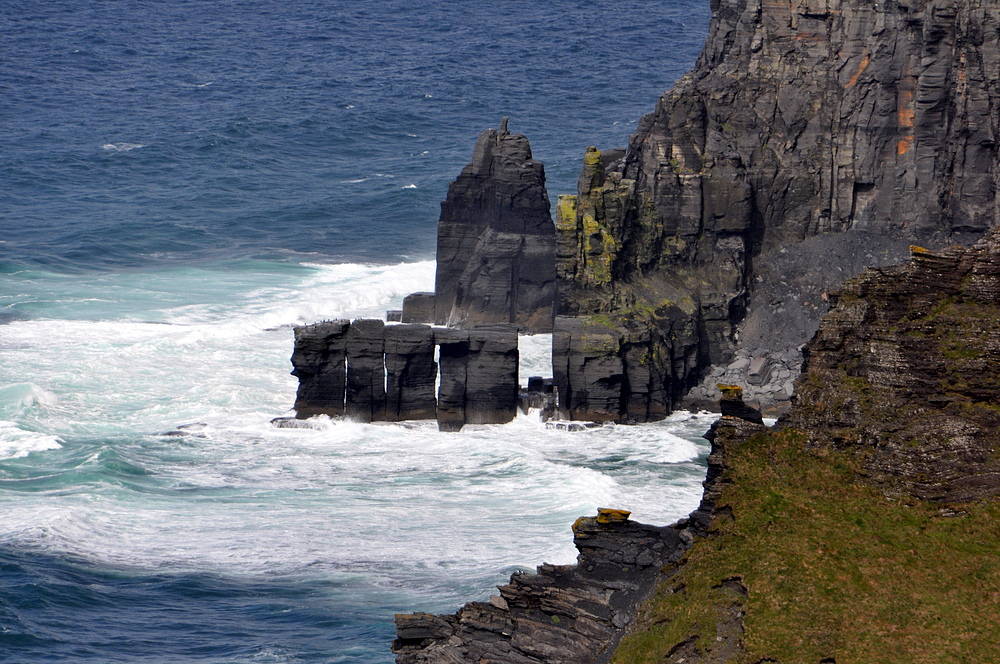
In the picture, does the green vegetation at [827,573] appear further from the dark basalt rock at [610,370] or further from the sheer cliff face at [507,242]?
the sheer cliff face at [507,242]

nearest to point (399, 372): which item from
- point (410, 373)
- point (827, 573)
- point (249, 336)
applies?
point (410, 373)

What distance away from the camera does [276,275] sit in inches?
4434

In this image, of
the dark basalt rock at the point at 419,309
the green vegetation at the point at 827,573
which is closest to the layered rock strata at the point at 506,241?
the dark basalt rock at the point at 419,309

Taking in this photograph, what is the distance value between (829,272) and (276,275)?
46067 mm

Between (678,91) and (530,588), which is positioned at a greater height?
(678,91)

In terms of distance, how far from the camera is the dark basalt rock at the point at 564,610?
1624 inches

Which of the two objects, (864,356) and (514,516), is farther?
(514,516)

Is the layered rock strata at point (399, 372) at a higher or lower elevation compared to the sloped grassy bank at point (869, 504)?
lower

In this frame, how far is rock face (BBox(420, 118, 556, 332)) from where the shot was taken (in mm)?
91812

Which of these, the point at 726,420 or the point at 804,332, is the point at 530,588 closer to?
the point at 726,420

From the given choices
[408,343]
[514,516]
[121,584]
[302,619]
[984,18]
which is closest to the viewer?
[302,619]

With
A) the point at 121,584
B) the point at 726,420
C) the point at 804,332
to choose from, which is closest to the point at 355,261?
the point at 804,332

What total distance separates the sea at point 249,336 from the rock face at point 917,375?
53.7 feet

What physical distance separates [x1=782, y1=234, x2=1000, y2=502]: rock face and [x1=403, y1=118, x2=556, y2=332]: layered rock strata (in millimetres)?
47727
